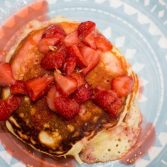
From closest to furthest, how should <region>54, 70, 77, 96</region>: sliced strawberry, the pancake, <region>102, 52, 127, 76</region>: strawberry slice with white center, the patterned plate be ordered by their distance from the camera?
1. <region>54, 70, 77, 96</region>: sliced strawberry
2. the pancake
3. <region>102, 52, 127, 76</region>: strawberry slice with white center
4. the patterned plate

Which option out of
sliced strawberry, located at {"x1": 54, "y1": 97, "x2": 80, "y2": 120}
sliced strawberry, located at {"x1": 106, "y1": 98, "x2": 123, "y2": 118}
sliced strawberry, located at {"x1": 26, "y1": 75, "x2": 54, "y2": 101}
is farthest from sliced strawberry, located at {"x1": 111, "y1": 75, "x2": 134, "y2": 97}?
sliced strawberry, located at {"x1": 26, "y1": 75, "x2": 54, "y2": 101}

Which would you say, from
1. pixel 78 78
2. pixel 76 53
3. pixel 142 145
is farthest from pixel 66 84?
pixel 142 145

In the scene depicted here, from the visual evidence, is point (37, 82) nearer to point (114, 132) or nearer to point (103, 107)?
point (103, 107)

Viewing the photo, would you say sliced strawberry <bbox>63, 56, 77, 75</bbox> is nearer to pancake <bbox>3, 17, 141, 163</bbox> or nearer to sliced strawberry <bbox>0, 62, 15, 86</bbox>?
pancake <bbox>3, 17, 141, 163</bbox>

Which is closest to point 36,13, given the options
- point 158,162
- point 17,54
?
point 17,54

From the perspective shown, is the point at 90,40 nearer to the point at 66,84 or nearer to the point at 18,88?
the point at 66,84

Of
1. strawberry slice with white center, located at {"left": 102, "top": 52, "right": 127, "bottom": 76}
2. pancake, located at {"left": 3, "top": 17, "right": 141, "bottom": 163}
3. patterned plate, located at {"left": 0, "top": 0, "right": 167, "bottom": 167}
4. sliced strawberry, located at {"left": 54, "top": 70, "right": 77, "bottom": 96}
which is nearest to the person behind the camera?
sliced strawberry, located at {"left": 54, "top": 70, "right": 77, "bottom": 96}
